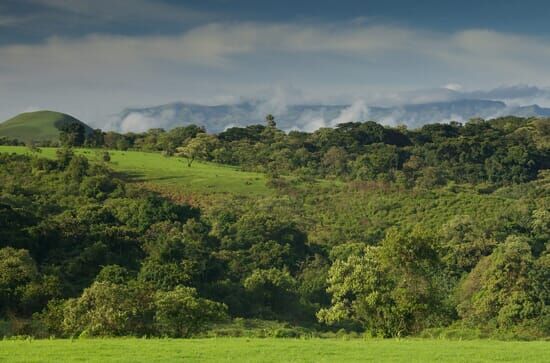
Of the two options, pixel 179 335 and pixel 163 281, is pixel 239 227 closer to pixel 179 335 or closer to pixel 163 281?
pixel 163 281

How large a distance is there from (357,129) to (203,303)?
98511 millimetres

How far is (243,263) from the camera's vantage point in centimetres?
5688

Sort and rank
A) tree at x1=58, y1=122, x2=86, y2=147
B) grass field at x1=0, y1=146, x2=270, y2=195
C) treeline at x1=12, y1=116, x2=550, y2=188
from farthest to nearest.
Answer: treeline at x1=12, y1=116, x2=550, y2=188, tree at x1=58, y1=122, x2=86, y2=147, grass field at x1=0, y1=146, x2=270, y2=195

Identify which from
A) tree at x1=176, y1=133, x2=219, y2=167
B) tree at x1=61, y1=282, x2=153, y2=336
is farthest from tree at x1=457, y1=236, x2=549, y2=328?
tree at x1=176, y1=133, x2=219, y2=167

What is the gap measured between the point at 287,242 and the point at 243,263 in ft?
21.0

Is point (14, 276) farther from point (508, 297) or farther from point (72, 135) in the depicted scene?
point (72, 135)

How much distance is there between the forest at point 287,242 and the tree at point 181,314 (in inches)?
2.8

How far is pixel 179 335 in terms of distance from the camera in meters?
26.5

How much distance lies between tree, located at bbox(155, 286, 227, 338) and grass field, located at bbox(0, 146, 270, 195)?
160 feet

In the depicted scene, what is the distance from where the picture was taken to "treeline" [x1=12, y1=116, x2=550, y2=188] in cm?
9656

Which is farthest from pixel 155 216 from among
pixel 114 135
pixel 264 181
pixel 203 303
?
pixel 114 135

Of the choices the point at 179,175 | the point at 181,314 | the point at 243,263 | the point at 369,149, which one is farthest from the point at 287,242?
the point at 369,149

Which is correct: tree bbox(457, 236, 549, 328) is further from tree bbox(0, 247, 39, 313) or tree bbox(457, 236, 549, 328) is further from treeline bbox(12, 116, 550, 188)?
treeline bbox(12, 116, 550, 188)

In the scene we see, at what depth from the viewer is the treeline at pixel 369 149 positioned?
317 ft
